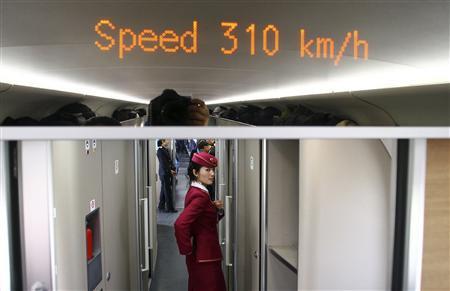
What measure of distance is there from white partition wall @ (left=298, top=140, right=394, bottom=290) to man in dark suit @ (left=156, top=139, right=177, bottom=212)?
230 cm

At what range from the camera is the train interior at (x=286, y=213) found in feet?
3.86

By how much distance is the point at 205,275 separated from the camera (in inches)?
102

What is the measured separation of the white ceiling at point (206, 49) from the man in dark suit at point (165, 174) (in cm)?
281

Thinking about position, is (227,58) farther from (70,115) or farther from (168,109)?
(70,115)

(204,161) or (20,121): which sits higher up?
(20,121)

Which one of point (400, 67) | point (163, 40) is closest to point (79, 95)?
point (163, 40)

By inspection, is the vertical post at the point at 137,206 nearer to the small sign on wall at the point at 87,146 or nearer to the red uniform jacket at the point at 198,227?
the red uniform jacket at the point at 198,227

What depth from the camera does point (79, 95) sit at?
0.87m

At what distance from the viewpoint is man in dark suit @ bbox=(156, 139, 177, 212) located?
3.79 metres

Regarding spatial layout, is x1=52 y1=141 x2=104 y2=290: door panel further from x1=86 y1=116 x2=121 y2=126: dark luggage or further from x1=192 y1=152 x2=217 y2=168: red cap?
x1=192 y1=152 x2=217 y2=168: red cap

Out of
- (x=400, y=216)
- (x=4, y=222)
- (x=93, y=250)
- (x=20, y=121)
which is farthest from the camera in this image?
(x=93, y=250)

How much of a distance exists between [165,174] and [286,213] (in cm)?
253

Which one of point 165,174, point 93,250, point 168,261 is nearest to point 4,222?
point 93,250

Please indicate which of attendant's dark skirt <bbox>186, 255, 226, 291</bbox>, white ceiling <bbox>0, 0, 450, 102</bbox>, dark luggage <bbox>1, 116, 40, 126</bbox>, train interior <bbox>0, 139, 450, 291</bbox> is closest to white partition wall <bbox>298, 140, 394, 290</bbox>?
train interior <bbox>0, 139, 450, 291</bbox>
